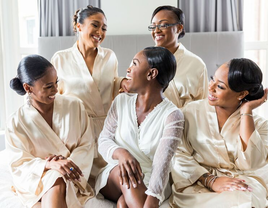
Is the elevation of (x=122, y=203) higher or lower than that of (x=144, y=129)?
lower

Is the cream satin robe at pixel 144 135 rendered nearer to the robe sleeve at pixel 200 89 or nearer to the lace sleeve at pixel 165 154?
the lace sleeve at pixel 165 154

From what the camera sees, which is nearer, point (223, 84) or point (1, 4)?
point (223, 84)

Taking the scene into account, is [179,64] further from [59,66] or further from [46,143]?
[46,143]

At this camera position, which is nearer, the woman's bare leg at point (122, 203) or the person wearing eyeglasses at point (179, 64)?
the woman's bare leg at point (122, 203)

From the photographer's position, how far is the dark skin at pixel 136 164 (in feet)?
4.96

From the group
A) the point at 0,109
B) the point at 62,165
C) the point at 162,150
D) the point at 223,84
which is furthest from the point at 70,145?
the point at 0,109

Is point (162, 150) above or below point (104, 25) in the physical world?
below

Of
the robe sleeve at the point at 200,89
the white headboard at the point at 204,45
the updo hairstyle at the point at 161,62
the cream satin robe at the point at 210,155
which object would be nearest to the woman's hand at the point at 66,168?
the cream satin robe at the point at 210,155

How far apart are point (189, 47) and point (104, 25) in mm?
1330

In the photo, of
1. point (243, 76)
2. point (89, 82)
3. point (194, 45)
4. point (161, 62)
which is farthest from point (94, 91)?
point (194, 45)

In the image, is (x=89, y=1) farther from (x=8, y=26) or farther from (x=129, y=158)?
(x=129, y=158)

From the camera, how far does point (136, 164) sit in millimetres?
1538

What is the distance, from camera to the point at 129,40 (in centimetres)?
348

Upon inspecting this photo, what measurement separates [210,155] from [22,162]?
3.28 feet
